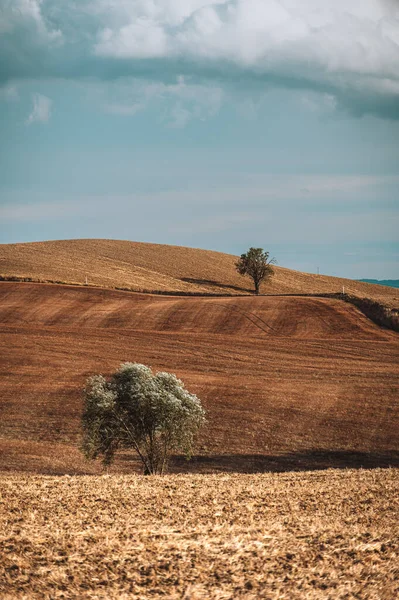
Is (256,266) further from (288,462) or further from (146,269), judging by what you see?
(288,462)

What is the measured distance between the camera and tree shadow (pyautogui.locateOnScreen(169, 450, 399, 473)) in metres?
28.5

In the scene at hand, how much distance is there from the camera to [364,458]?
99.0ft

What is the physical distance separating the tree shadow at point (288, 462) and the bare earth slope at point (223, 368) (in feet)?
0.29

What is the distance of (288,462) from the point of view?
29453 mm

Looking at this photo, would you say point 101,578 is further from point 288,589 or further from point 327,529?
point 327,529

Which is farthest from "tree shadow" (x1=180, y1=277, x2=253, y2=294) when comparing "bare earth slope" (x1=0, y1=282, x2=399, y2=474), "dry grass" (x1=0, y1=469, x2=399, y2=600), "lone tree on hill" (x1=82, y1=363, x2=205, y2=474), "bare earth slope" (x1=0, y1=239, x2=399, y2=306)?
"dry grass" (x1=0, y1=469, x2=399, y2=600)

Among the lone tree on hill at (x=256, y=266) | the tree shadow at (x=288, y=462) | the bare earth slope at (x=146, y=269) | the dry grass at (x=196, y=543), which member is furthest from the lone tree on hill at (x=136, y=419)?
the lone tree on hill at (x=256, y=266)

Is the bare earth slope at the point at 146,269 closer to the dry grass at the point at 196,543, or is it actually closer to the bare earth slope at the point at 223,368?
the bare earth slope at the point at 223,368

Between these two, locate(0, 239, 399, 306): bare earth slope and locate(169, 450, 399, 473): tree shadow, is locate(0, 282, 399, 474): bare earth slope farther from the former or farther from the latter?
locate(0, 239, 399, 306): bare earth slope

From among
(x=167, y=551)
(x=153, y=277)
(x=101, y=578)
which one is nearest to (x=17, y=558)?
(x=101, y=578)

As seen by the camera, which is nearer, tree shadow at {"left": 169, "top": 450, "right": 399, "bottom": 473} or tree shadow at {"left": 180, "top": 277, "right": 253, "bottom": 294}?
tree shadow at {"left": 169, "top": 450, "right": 399, "bottom": 473}

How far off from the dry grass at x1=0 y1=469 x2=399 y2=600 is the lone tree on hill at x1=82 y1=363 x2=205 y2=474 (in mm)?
10706

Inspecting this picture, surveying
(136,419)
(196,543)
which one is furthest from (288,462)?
(196,543)

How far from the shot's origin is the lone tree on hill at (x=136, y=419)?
83.7ft
